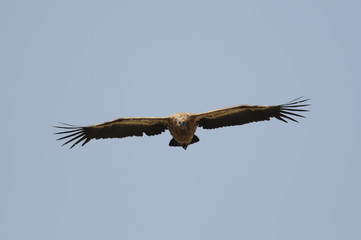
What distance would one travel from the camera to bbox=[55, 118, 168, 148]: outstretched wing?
63.3ft

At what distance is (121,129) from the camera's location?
64.4 feet

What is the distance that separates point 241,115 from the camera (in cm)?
1961

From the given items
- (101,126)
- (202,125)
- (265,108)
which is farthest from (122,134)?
A: (265,108)

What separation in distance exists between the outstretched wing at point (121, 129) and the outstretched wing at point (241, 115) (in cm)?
115

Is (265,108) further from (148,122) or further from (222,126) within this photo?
(148,122)

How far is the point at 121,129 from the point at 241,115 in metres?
3.25

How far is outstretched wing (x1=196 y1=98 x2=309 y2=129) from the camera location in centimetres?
1912

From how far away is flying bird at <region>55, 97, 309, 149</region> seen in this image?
19.0m

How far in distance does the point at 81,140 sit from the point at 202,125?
327cm

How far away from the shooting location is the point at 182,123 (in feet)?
61.8

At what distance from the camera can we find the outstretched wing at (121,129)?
19281 millimetres

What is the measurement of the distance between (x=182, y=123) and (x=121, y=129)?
6.00 feet

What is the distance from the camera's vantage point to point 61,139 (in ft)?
62.6

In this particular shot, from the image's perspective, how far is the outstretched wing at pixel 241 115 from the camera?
19125mm
